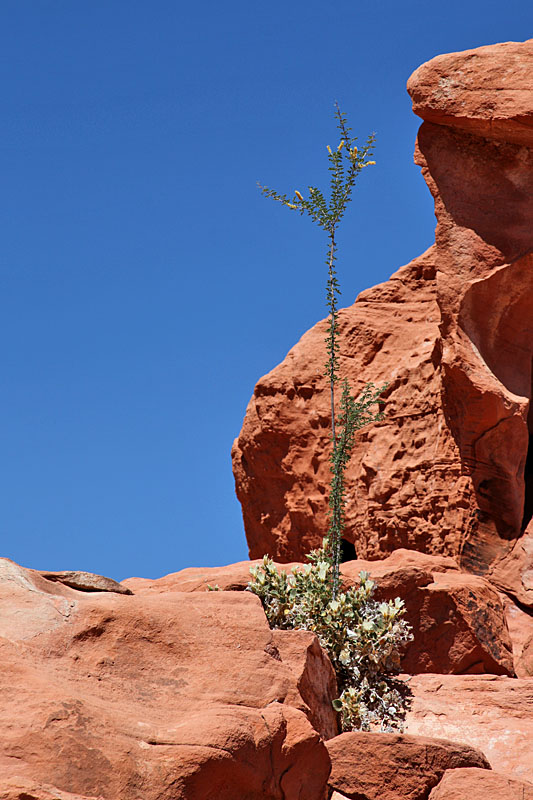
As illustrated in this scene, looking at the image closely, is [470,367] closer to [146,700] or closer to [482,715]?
[482,715]

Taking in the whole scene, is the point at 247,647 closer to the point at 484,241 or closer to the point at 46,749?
the point at 46,749

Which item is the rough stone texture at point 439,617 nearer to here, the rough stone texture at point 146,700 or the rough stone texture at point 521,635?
the rough stone texture at point 521,635

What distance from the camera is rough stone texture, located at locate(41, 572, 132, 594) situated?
593cm

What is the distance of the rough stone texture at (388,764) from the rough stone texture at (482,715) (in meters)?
1.10

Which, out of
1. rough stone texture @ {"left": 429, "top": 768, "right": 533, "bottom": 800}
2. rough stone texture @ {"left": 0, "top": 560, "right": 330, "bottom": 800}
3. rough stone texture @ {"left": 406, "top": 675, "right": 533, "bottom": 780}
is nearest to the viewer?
rough stone texture @ {"left": 0, "top": 560, "right": 330, "bottom": 800}

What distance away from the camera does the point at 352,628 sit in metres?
7.33

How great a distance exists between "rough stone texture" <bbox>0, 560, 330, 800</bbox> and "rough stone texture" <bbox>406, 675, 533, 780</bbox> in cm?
186

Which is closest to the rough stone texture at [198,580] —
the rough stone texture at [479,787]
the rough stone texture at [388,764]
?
the rough stone texture at [388,764]

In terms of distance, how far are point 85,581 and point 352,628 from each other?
2246 millimetres

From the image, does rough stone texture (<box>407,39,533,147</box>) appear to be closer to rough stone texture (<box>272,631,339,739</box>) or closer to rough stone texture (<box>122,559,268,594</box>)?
rough stone texture (<box>122,559,268,594</box>)

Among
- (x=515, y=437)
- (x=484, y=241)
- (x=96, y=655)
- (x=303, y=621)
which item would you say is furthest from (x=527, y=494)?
(x=96, y=655)

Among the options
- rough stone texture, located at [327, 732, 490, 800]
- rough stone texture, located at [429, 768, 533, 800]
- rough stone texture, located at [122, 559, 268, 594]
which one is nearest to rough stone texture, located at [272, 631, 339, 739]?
rough stone texture, located at [327, 732, 490, 800]

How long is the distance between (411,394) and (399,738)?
6.75 meters

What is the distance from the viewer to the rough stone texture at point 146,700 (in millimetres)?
3973
